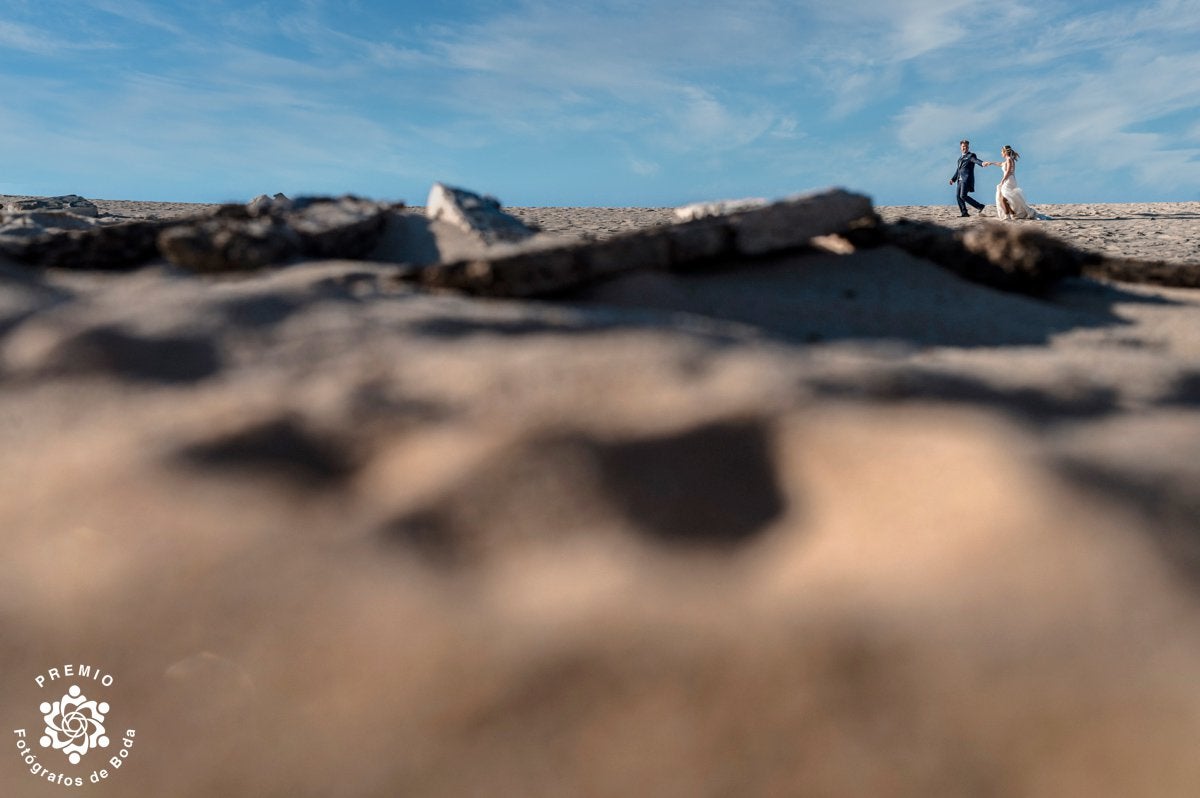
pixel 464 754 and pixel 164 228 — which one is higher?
pixel 164 228

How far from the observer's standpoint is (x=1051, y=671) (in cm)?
114

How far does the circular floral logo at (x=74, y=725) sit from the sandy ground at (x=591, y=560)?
15 millimetres

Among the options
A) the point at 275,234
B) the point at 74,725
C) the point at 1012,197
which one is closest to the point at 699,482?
the point at 74,725

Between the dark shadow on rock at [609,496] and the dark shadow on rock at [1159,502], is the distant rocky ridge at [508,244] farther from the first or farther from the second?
the dark shadow on rock at [1159,502]

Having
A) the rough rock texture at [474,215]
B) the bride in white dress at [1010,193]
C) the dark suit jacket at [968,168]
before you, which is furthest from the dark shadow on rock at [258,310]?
the dark suit jacket at [968,168]

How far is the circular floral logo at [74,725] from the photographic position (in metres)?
1.33

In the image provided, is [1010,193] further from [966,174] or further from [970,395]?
[970,395]

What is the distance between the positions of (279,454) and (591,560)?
0.63 meters

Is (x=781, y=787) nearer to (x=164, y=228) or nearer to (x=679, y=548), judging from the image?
(x=679, y=548)

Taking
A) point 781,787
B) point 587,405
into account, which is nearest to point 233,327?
point 587,405

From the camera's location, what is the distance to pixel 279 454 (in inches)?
62.2

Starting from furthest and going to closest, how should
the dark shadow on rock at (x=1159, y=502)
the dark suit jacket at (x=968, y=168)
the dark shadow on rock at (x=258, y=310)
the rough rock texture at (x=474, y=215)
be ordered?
1. the dark suit jacket at (x=968, y=168)
2. the rough rock texture at (x=474, y=215)
3. the dark shadow on rock at (x=258, y=310)
4. the dark shadow on rock at (x=1159, y=502)

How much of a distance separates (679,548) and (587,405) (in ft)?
1.12

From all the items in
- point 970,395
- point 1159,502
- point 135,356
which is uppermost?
point 135,356
